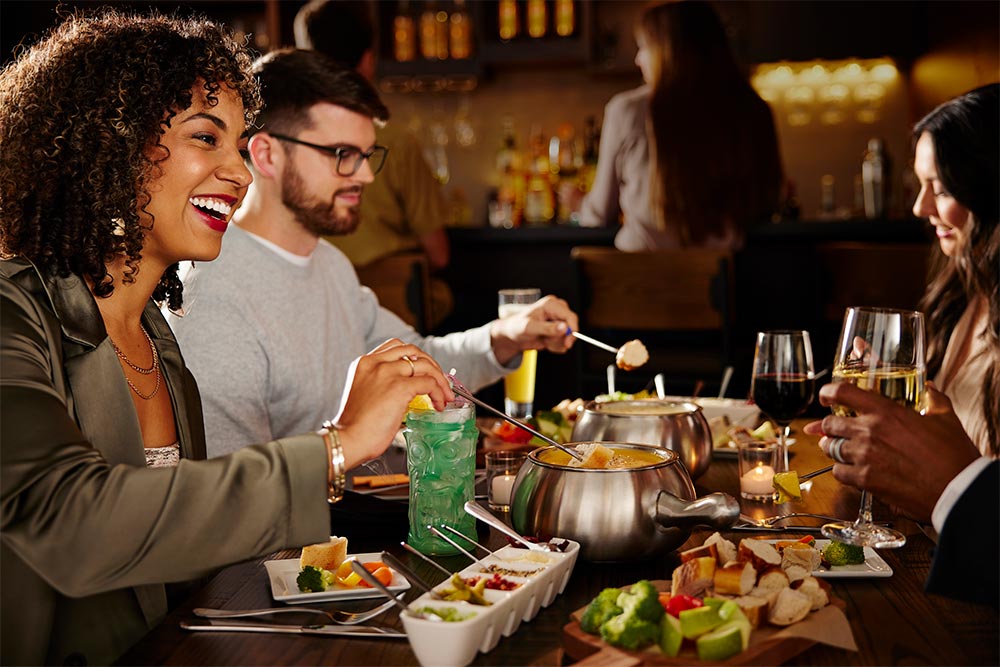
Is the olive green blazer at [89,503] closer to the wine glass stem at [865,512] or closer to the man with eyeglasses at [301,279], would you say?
the wine glass stem at [865,512]

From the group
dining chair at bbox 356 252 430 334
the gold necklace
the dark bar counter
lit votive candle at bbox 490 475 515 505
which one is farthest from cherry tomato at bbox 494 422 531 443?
dining chair at bbox 356 252 430 334

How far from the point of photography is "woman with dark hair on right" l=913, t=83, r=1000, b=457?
6.66 feet

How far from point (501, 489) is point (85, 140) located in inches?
29.4

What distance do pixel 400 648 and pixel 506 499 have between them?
52 cm

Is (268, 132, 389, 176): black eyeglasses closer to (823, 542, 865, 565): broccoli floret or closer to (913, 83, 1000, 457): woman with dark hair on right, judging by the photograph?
(913, 83, 1000, 457): woman with dark hair on right

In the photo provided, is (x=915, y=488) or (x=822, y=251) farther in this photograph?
(x=822, y=251)

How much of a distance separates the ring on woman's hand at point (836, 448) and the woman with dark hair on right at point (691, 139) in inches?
104

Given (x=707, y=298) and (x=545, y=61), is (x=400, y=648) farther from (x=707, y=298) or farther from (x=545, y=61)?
(x=545, y=61)

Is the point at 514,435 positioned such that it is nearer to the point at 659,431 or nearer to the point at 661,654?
the point at 659,431

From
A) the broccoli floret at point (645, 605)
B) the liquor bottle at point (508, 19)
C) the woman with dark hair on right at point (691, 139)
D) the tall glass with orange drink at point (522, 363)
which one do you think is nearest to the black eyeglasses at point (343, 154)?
the tall glass with orange drink at point (522, 363)

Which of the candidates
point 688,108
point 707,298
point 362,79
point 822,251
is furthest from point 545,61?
point 362,79

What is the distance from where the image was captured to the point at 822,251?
3.83 m

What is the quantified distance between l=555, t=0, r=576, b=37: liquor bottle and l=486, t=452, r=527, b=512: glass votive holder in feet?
13.9

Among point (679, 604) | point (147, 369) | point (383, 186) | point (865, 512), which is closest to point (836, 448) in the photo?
point (865, 512)
